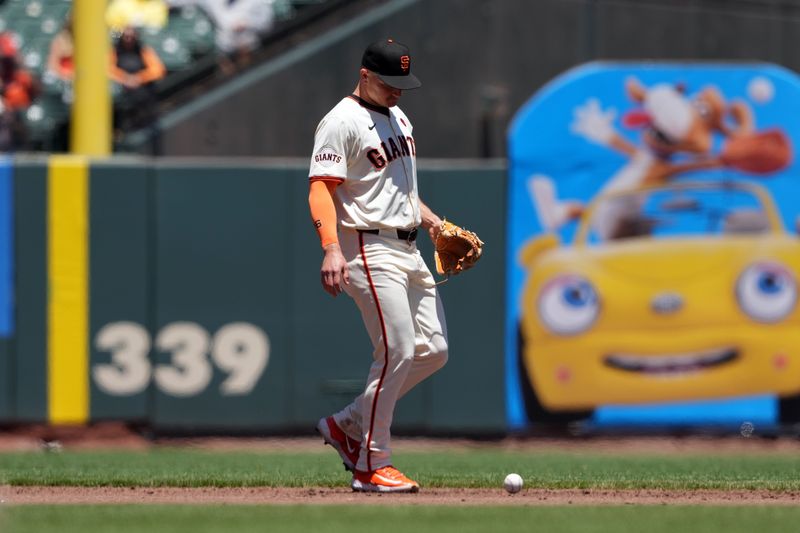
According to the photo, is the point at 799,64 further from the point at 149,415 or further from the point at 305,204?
the point at 149,415

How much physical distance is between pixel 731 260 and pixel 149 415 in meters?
5.14

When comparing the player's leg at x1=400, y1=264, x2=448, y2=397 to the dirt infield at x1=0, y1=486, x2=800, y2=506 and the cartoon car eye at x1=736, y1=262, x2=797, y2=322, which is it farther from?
the cartoon car eye at x1=736, y1=262, x2=797, y2=322

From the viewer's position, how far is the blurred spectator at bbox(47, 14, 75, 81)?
13609 millimetres

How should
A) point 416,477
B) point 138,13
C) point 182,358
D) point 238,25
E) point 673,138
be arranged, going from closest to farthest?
1. point 416,477
2. point 182,358
3. point 673,138
4. point 238,25
5. point 138,13

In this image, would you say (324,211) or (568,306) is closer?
(324,211)

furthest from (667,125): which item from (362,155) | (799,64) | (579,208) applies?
(362,155)

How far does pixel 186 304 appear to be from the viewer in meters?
11.8

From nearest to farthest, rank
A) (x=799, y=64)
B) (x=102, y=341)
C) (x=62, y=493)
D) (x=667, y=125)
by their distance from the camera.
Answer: (x=62, y=493), (x=102, y=341), (x=667, y=125), (x=799, y=64)

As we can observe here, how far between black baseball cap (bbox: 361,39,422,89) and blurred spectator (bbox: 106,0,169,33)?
28.0 feet

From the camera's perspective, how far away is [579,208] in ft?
40.7

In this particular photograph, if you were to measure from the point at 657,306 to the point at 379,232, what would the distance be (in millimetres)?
6459

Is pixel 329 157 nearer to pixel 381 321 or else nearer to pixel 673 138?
pixel 381 321

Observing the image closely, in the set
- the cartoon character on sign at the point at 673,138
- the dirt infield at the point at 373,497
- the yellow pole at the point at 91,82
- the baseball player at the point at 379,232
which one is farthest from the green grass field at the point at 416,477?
the yellow pole at the point at 91,82

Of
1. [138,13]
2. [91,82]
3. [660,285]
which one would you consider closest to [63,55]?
[138,13]
